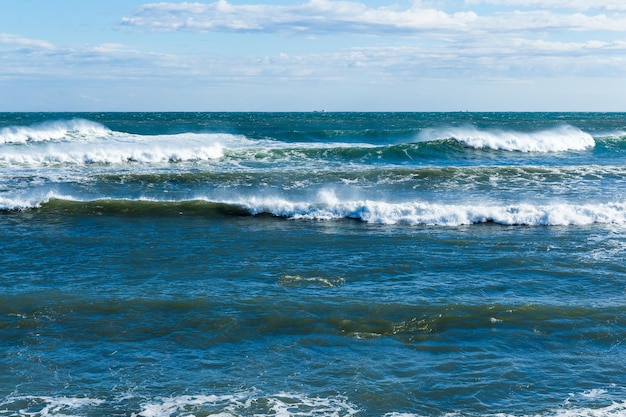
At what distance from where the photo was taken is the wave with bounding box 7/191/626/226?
58.2 ft

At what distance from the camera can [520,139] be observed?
135 feet

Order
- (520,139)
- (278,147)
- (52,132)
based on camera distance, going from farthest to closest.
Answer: (52,132) → (520,139) → (278,147)

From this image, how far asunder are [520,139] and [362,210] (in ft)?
83.3

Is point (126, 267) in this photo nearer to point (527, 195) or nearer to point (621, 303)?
point (621, 303)

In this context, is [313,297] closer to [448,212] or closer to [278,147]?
[448,212]

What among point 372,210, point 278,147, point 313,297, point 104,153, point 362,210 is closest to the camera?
point 313,297

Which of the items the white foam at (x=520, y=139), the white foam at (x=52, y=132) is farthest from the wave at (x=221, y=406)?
the white foam at (x=52, y=132)

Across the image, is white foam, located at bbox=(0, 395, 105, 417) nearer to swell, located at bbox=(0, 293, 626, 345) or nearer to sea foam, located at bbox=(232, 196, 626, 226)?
swell, located at bbox=(0, 293, 626, 345)

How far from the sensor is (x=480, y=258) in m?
13.8

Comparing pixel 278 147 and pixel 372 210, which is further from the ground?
pixel 278 147

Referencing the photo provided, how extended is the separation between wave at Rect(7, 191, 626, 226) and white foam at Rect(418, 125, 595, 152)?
20391 mm

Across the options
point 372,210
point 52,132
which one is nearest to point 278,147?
point 52,132

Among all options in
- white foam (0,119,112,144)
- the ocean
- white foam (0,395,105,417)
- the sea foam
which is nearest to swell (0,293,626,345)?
the ocean

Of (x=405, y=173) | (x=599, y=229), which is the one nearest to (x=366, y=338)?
(x=599, y=229)
